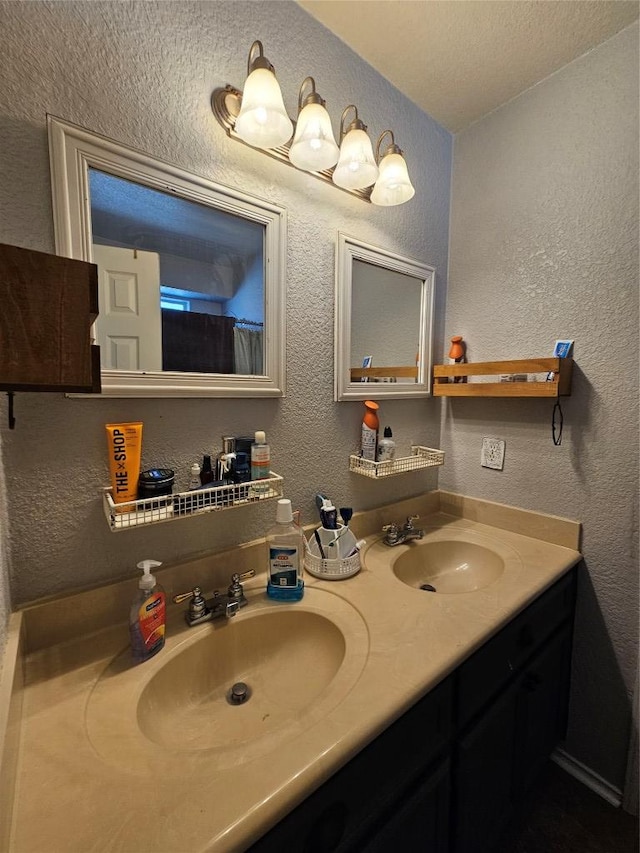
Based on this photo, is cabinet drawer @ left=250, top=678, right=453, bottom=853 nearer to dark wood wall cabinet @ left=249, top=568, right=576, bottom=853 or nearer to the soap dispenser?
dark wood wall cabinet @ left=249, top=568, right=576, bottom=853

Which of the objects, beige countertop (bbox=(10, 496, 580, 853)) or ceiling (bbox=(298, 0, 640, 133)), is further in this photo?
ceiling (bbox=(298, 0, 640, 133))

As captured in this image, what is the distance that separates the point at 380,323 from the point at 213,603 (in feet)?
3.24

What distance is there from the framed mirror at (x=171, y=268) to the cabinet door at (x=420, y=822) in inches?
34.5

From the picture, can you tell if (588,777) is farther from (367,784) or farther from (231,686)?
(231,686)

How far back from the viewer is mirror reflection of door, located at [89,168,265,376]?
0.74 meters

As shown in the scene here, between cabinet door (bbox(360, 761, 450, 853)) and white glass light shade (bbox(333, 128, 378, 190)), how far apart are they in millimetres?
1394

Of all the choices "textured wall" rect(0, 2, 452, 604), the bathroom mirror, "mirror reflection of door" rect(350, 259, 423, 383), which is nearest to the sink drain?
"textured wall" rect(0, 2, 452, 604)

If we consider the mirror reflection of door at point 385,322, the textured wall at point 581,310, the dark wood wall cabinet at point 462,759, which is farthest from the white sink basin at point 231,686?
the textured wall at point 581,310

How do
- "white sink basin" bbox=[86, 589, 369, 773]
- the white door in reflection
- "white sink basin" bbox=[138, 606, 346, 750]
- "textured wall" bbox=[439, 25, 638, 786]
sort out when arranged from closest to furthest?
"white sink basin" bbox=[86, 589, 369, 773] < "white sink basin" bbox=[138, 606, 346, 750] < the white door in reflection < "textured wall" bbox=[439, 25, 638, 786]

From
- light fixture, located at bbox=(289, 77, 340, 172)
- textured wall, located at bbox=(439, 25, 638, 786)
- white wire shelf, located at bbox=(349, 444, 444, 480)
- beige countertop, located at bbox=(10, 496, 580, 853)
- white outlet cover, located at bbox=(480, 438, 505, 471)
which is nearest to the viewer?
beige countertop, located at bbox=(10, 496, 580, 853)

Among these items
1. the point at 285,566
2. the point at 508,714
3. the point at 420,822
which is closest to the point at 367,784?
the point at 420,822

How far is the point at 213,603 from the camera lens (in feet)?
2.66

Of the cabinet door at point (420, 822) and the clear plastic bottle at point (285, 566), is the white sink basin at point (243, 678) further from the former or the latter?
the cabinet door at point (420, 822)

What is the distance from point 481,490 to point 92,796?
1.31 meters
